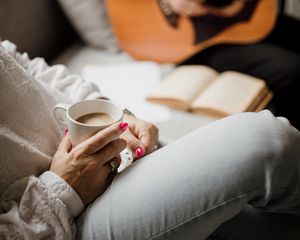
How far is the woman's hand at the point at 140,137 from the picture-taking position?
0.82m

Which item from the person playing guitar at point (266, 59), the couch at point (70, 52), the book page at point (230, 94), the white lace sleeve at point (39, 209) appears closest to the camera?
the white lace sleeve at point (39, 209)

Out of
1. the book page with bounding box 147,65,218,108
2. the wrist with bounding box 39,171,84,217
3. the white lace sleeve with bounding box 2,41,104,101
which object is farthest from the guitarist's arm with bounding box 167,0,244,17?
the wrist with bounding box 39,171,84,217

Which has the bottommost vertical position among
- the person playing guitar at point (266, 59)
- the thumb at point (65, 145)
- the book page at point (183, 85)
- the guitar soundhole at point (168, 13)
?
the person playing guitar at point (266, 59)

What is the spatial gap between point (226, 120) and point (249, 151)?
0.27ft

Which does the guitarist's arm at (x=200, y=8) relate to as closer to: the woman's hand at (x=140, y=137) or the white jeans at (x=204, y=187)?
→ the woman's hand at (x=140, y=137)

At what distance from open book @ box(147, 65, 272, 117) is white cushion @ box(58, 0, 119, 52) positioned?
0.28m

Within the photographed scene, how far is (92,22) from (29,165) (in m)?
0.81

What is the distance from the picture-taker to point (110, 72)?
1397 mm

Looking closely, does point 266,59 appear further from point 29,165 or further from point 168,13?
point 29,165

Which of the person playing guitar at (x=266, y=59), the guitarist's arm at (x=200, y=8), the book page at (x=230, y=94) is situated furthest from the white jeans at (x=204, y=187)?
the guitarist's arm at (x=200, y=8)

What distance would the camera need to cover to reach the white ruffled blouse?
69 cm

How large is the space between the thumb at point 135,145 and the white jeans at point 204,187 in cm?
8

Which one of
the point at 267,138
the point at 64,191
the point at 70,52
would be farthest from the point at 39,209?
the point at 70,52

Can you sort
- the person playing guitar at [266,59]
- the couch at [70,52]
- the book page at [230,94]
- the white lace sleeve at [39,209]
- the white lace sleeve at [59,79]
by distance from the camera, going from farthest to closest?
the person playing guitar at [266,59] < the book page at [230,94] < the white lace sleeve at [59,79] < the couch at [70,52] < the white lace sleeve at [39,209]
